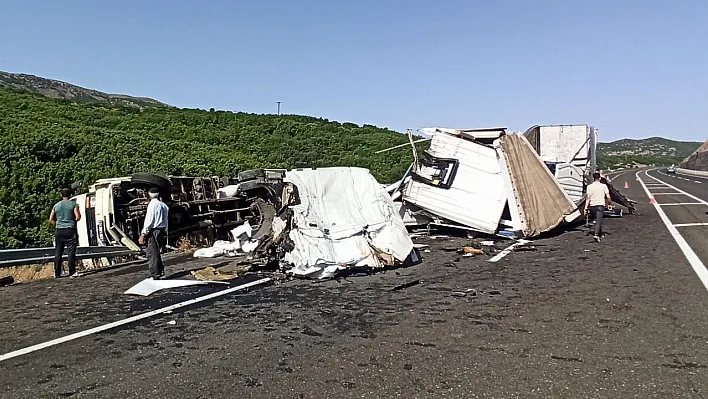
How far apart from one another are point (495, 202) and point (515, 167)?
0.97 meters

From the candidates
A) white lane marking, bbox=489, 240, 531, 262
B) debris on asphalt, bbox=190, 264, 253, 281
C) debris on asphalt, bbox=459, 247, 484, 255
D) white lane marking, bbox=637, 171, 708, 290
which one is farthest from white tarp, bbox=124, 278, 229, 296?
white lane marking, bbox=637, 171, 708, 290

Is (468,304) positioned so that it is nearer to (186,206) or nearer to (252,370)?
(252,370)

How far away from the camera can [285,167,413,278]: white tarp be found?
9305 mm

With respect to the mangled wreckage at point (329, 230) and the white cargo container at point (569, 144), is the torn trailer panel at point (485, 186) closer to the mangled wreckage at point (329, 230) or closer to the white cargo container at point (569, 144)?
the mangled wreckage at point (329, 230)

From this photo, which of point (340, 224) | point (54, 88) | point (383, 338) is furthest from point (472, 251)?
point (54, 88)

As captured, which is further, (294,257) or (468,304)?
(294,257)

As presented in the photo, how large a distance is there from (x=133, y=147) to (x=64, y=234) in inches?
620

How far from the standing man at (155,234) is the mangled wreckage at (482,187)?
6.60m

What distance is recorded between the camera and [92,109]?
38.4 m

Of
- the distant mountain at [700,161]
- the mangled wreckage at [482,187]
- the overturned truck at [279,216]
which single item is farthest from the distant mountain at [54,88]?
the distant mountain at [700,161]

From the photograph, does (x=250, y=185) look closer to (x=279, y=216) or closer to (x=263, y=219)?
(x=263, y=219)

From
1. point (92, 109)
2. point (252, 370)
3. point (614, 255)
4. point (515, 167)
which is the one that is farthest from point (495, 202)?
point (92, 109)

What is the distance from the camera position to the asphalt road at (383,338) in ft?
14.6

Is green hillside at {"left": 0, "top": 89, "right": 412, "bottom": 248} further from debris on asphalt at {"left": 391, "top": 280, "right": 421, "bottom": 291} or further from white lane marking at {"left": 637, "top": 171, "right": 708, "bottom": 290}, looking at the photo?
white lane marking at {"left": 637, "top": 171, "right": 708, "bottom": 290}
